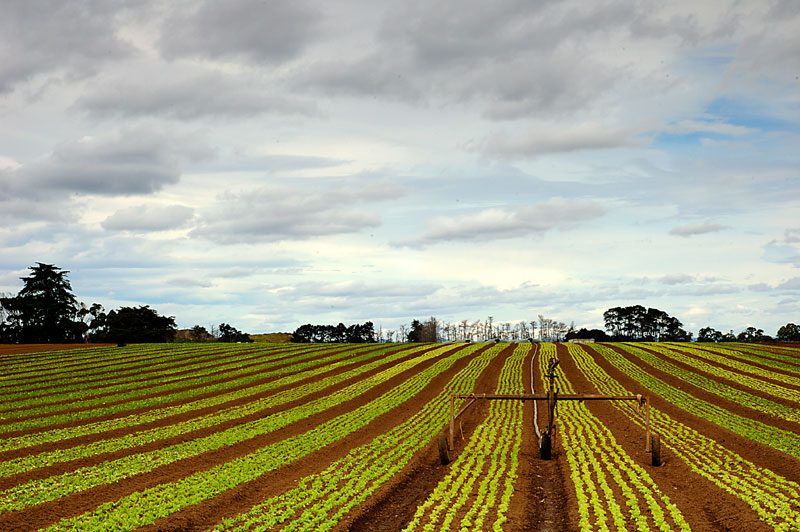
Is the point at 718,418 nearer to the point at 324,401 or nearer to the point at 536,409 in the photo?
the point at 536,409

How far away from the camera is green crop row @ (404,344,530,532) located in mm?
15625

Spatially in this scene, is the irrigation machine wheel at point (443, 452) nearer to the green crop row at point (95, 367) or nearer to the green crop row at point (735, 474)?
the green crop row at point (735, 474)

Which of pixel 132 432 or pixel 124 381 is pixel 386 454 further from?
pixel 124 381

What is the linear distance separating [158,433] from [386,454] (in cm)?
1429

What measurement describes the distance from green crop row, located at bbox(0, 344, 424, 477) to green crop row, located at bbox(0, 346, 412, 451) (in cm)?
147

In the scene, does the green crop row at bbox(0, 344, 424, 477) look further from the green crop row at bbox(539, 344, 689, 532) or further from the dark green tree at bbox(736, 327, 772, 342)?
the dark green tree at bbox(736, 327, 772, 342)

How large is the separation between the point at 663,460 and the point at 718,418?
14.2m

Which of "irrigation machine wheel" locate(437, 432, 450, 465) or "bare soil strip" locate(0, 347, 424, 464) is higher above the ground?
"irrigation machine wheel" locate(437, 432, 450, 465)

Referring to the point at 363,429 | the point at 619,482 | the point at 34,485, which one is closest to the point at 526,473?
the point at 619,482

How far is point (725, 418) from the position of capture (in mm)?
35125

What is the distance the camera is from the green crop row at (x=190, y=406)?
31.9 metres

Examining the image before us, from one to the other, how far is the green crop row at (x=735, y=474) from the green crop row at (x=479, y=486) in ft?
21.1

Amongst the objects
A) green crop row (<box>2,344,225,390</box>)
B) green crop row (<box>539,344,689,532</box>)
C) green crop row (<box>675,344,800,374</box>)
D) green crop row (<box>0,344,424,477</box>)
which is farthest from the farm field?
green crop row (<box>675,344,800,374</box>)

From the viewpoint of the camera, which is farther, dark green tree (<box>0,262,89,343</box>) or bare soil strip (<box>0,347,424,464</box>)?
dark green tree (<box>0,262,89,343</box>)
